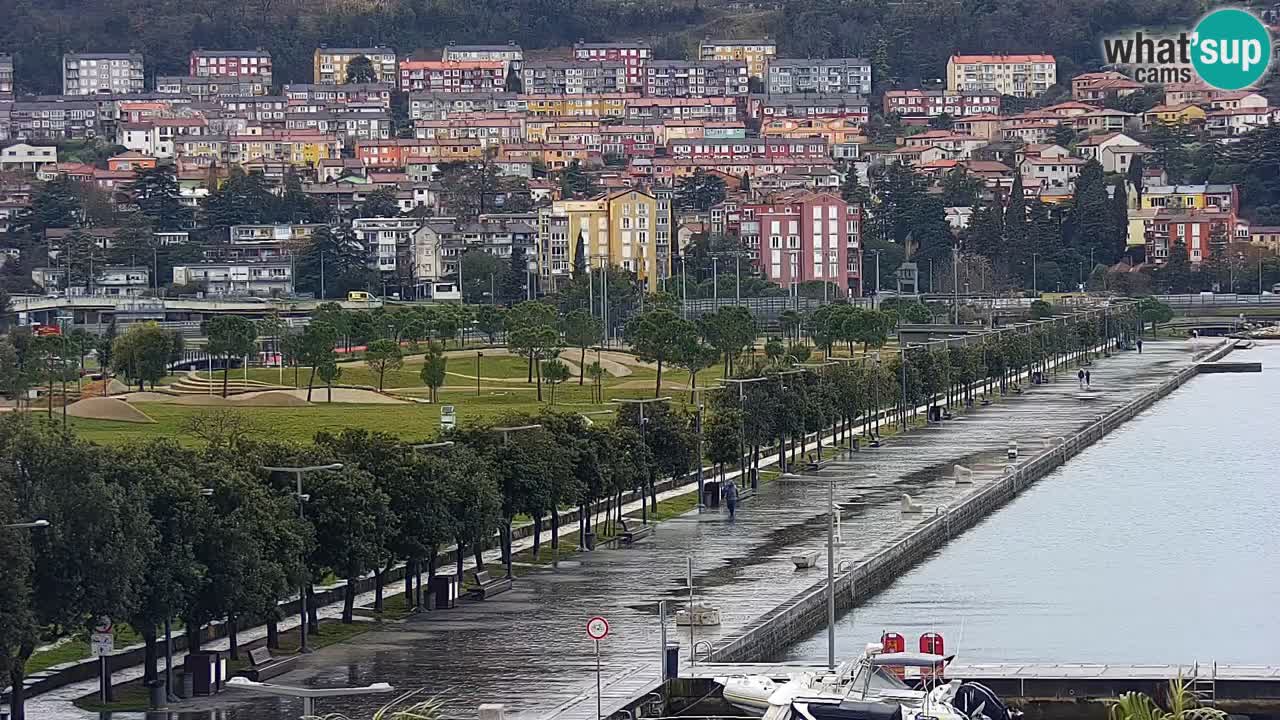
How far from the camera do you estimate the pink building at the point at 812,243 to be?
5674 inches

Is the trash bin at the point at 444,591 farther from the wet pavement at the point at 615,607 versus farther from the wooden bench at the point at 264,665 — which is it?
the wooden bench at the point at 264,665

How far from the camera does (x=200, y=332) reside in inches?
4402

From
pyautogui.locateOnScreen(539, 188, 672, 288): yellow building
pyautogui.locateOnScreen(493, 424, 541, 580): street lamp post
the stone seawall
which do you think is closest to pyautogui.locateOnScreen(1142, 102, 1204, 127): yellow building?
pyautogui.locateOnScreen(539, 188, 672, 288): yellow building

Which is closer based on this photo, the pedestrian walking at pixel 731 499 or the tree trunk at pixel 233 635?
the tree trunk at pixel 233 635

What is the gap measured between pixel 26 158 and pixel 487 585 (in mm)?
158741

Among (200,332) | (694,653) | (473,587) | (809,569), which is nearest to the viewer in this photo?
(694,653)

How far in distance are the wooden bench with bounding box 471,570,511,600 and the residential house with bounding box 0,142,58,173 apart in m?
156

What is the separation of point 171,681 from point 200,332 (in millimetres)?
85803

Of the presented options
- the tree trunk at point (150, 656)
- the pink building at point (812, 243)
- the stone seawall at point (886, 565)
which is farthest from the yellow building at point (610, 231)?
the tree trunk at point (150, 656)

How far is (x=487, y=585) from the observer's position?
117 ft

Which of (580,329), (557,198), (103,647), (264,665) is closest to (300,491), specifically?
(264,665)

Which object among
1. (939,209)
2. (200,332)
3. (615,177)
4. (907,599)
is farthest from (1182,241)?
(907,599)

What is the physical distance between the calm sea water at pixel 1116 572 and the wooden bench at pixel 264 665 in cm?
672

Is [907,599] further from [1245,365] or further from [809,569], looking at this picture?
[1245,365]
